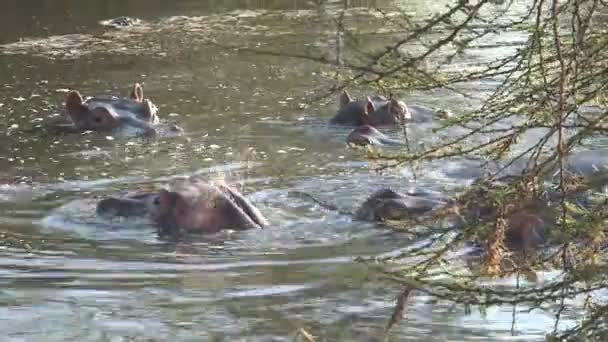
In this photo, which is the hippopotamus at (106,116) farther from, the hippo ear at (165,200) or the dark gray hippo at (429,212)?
the dark gray hippo at (429,212)

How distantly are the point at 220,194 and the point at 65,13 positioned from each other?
10218 mm

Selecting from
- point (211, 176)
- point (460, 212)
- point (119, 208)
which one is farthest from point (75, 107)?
point (460, 212)

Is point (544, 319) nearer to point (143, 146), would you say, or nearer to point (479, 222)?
point (479, 222)

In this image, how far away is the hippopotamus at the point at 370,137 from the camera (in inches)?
336

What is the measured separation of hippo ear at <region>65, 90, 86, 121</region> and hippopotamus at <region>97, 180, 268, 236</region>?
9.27 ft

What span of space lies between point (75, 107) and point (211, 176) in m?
1.96

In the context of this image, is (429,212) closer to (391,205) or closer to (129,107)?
(391,205)

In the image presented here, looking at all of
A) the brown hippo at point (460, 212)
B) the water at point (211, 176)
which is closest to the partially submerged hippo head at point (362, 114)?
the water at point (211, 176)

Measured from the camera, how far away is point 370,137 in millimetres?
8672

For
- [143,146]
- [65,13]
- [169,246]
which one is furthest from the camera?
[65,13]

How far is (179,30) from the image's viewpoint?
1436 cm

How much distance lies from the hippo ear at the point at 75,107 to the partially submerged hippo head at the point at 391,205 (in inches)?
132

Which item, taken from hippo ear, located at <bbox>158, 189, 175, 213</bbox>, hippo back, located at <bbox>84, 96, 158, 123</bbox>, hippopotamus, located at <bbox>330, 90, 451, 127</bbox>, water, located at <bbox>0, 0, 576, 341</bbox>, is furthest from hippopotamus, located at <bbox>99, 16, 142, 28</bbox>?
hippo ear, located at <bbox>158, 189, 175, 213</bbox>

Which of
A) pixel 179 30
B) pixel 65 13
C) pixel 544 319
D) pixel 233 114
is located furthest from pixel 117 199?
pixel 65 13
